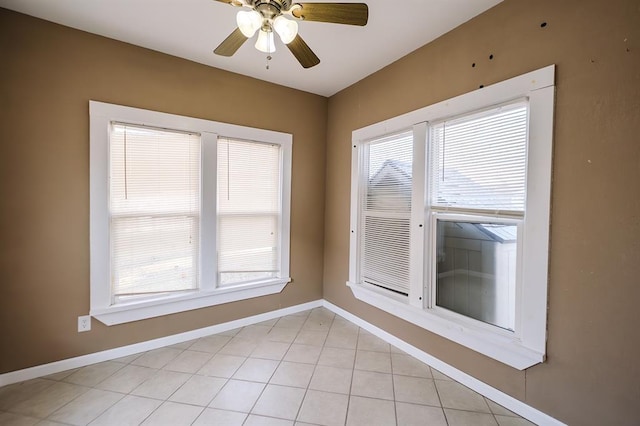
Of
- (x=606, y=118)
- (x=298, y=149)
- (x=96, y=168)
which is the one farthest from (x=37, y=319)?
(x=606, y=118)

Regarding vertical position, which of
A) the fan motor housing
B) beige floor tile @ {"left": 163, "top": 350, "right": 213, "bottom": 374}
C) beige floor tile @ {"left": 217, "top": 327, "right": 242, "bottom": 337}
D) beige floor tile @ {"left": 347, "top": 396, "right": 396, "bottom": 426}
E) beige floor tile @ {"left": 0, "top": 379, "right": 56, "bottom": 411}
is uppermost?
the fan motor housing

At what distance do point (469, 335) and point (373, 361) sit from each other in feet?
2.71

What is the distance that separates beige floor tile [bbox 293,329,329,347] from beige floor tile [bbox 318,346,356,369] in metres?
0.13

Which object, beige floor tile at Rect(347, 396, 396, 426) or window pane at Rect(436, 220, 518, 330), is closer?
beige floor tile at Rect(347, 396, 396, 426)

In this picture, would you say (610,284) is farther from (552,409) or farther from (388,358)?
(388,358)

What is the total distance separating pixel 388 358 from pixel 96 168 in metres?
2.91

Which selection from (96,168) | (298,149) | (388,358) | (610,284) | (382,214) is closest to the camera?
(610,284)

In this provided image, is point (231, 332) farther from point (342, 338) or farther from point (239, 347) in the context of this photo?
point (342, 338)

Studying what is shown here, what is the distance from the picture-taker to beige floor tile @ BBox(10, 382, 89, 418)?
67.9 inches

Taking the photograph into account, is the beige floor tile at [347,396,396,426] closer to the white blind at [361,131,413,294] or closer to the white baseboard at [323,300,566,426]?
the white baseboard at [323,300,566,426]

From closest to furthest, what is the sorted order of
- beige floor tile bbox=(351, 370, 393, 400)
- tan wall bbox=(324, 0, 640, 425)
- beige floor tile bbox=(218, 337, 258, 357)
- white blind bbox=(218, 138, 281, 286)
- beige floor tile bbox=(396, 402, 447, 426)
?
tan wall bbox=(324, 0, 640, 425) < beige floor tile bbox=(396, 402, 447, 426) < beige floor tile bbox=(351, 370, 393, 400) < beige floor tile bbox=(218, 337, 258, 357) < white blind bbox=(218, 138, 281, 286)

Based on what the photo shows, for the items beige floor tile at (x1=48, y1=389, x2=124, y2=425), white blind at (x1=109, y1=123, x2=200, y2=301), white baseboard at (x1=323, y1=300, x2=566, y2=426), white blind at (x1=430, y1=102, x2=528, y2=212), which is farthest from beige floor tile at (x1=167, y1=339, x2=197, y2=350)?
white blind at (x1=430, y1=102, x2=528, y2=212)

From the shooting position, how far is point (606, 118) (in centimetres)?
140

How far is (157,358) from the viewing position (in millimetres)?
2338
